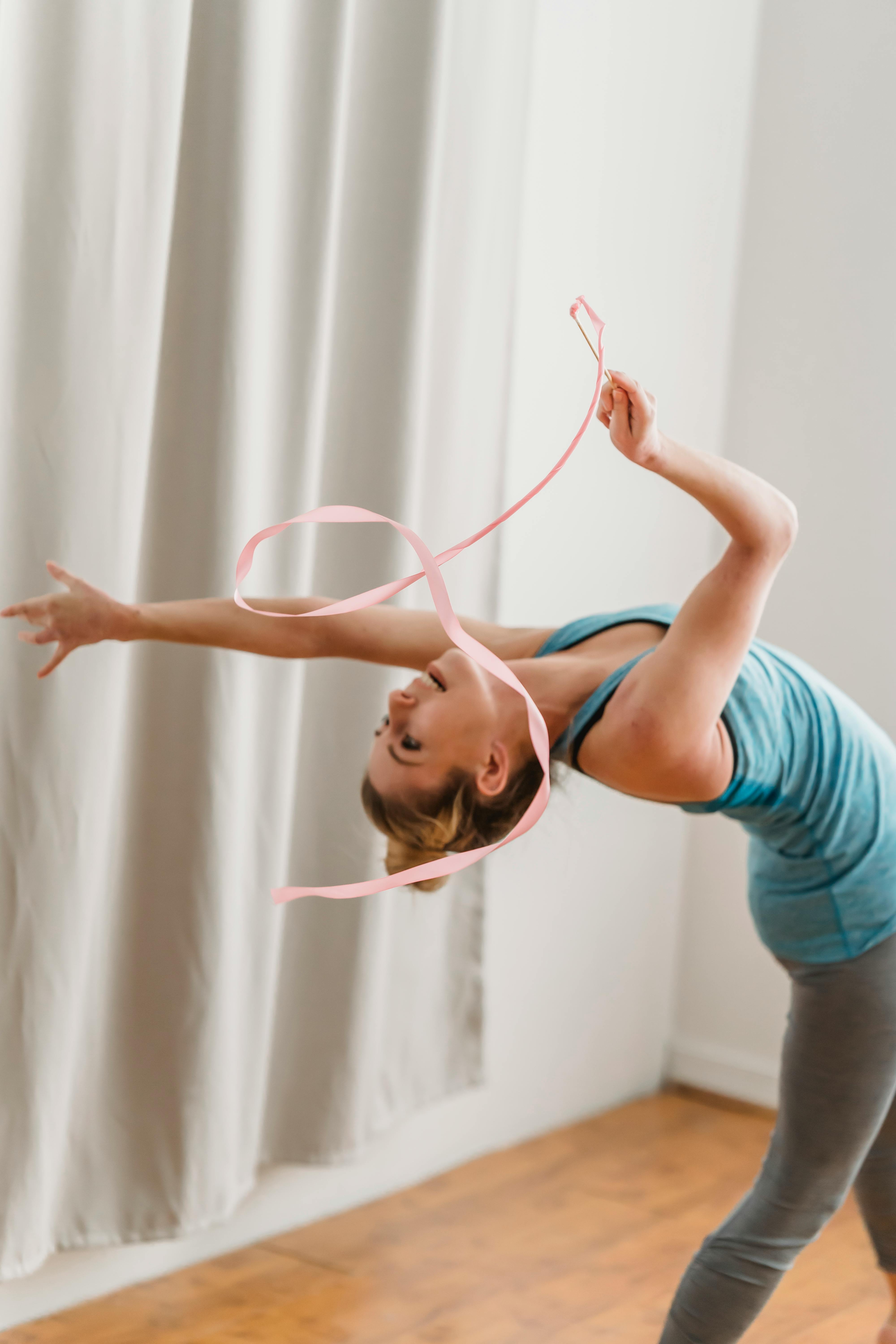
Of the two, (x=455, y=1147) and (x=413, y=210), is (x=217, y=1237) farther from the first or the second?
(x=413, y=210)

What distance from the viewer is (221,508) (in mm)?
1735

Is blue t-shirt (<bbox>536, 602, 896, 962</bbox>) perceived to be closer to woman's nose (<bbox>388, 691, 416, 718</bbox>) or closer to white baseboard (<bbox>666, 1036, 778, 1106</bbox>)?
woman's nose (<bbox>388, 691, 416, 718</bbox>)

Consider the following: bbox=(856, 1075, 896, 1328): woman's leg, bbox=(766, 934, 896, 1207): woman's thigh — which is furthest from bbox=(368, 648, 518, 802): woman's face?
bbox=(856, 1075, 896, 1328): woman's leg

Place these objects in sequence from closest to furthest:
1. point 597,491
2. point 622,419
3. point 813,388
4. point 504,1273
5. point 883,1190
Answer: point 622,419
point 883,1190
point 504,1273
point 597,491
point 813,388

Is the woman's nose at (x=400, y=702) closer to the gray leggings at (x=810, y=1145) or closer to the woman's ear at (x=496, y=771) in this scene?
the woman's ear at (x=496, y=771)

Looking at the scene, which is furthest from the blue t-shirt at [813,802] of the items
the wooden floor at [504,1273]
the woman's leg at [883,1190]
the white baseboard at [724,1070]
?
the white baseboard at [724,1070]

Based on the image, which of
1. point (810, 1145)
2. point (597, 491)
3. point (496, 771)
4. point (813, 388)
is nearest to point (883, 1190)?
point (810, 1145)

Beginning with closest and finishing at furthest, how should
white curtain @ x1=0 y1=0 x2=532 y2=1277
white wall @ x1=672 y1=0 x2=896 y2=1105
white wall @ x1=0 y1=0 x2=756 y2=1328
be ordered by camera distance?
white curtain @ x1=0 y1=0 x2=532 y2=1277, white wall @ x1=0 y1=0 x2=756 y2=1328, white wall @ x1=672 y1=0 x2=896 y2=1105

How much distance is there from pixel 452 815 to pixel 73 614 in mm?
477

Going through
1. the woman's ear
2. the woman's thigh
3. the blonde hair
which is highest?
the woman's ear

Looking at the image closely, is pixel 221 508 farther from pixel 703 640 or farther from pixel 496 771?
pixel 703 640

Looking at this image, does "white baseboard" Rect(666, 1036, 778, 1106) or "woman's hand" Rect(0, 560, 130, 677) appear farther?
"white baseboard" Rect(666, 1036, 778, 1106)

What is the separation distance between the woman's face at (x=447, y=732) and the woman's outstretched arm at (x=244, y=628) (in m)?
0.10

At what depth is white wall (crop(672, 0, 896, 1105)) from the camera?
263cm
